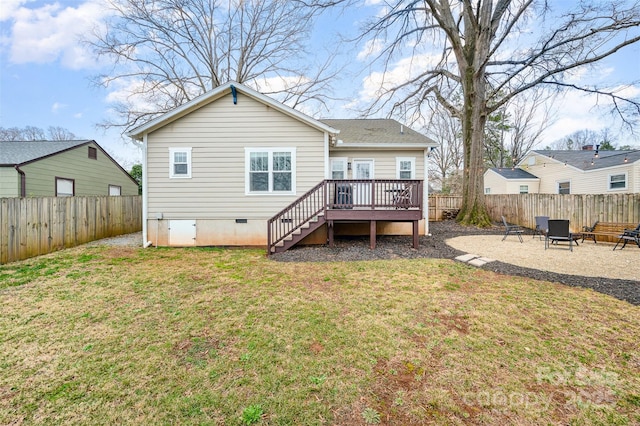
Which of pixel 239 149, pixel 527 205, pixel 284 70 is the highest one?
pixel 284 70

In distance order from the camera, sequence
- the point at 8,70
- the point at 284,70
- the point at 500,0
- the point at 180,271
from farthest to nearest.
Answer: the point at 284,70 → the point at 8,70 → the point at 500,0 → the point at 180,271

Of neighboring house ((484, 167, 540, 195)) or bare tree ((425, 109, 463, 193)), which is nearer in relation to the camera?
neighboring house ((484, 167, 540, 195))

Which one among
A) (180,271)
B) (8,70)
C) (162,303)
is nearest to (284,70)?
(8,70)

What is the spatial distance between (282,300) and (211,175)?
5969 millimetres

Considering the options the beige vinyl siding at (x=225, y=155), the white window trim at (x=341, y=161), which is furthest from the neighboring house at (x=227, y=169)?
the white window trim at (x=341, y=161)

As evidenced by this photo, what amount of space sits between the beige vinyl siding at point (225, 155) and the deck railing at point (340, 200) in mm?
697

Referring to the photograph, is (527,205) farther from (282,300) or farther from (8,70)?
(8,70)

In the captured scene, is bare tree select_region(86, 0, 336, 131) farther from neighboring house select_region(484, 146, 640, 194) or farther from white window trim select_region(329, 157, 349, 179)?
neighboring house select_region(484, 146, 640, 194)

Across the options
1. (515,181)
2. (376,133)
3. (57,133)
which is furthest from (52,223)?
(57,133)

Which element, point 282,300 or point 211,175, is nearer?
point 282,300

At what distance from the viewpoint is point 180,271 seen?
19.2ft

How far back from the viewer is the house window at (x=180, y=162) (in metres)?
8.66

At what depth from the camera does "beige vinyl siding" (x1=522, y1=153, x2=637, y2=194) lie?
49.4ft

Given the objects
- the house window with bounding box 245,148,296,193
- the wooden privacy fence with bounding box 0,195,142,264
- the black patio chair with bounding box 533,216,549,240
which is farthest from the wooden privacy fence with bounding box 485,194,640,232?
the wooden privacy fence with bounding box 0,195,142,264
